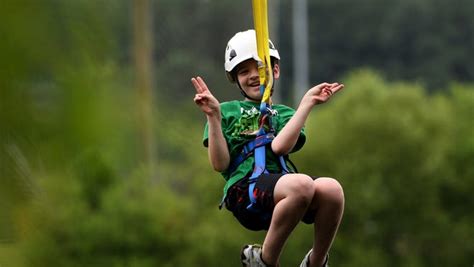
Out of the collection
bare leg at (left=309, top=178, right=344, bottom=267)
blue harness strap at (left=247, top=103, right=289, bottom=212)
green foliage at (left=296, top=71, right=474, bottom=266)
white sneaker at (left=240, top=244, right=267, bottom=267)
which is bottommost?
green foliage at (left=296, top=71, right=474, bottom=266)

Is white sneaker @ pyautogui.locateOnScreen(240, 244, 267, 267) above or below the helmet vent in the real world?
below

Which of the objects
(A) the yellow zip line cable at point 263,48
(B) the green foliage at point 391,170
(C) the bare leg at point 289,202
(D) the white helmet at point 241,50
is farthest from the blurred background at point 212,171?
(C) the bare leg at point 289,202

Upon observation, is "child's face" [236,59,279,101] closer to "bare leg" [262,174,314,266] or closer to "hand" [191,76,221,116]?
"hand" [191,76,221,116]

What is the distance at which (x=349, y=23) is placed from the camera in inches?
2539

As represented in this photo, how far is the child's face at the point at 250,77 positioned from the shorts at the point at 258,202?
0.61 metres

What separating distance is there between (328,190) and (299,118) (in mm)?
494

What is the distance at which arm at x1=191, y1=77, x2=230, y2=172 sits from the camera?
868cm

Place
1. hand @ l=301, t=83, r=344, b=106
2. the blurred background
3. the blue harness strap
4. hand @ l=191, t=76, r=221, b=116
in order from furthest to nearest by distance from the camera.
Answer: the blurred background → the blue harness strap → hand @ l=301, t=83, r=344, b=106 → hand @ l=191, t=76, r=221, b=116

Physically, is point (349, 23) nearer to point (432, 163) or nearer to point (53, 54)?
point (432, 163)

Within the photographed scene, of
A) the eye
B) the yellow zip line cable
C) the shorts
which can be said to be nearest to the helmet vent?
the eye

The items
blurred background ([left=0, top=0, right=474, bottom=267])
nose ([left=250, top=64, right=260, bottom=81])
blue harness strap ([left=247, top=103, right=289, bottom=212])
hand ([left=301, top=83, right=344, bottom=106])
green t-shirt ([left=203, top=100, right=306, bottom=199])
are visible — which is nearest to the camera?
hand ([left=301, top=83, right=344, bottom=106])

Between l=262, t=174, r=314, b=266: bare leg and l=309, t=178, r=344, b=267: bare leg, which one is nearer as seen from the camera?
l=262, t=174, r=314, b=266: bare leg

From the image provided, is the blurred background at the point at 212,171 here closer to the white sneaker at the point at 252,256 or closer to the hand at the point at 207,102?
the white sneaker at the point at 252,256

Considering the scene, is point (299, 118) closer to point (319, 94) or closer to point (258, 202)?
point (319, 94)
